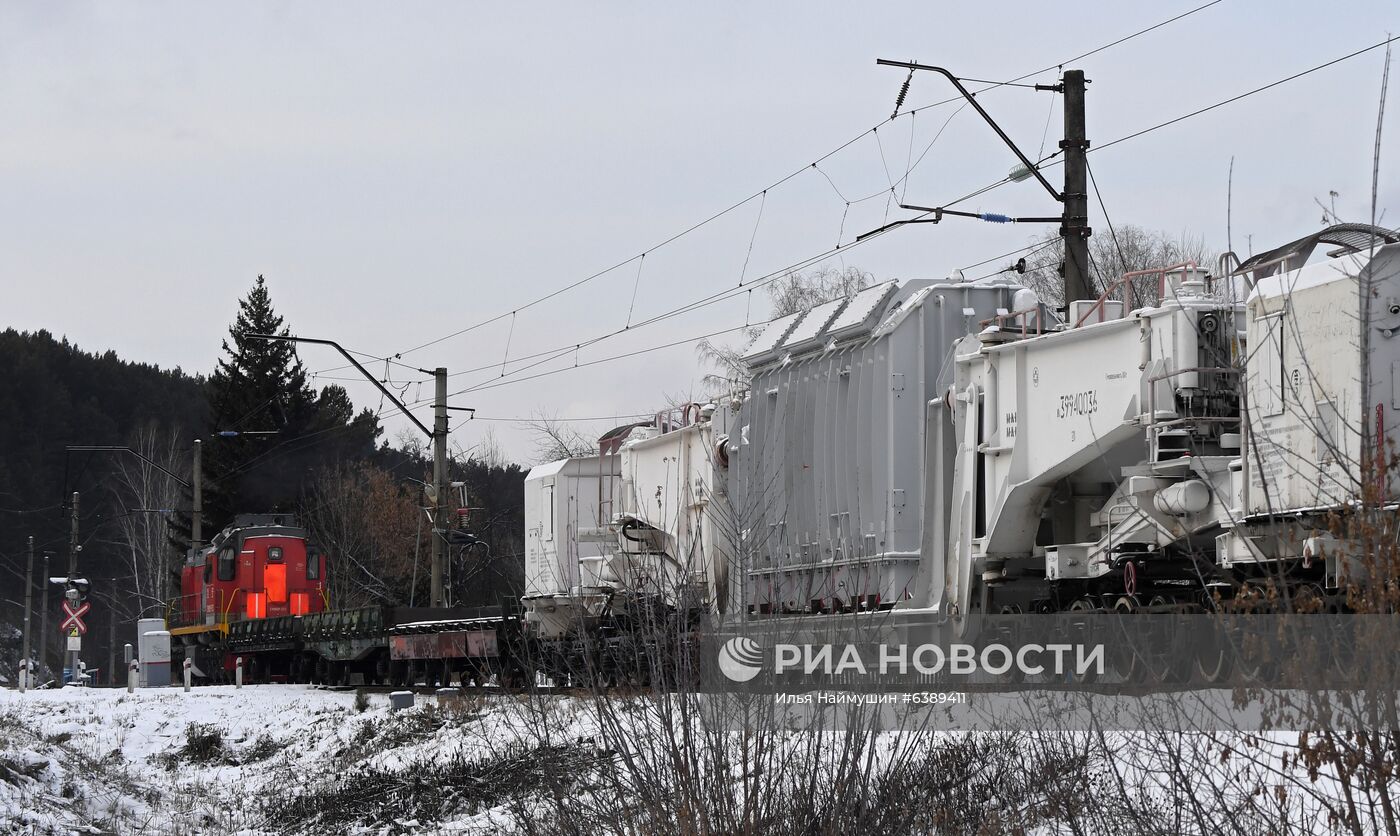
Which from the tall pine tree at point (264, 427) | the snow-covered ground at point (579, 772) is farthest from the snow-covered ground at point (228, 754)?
the tall pine tree at point (264, 427)

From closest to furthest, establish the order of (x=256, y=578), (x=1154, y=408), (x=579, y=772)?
(x=579, y=772)
(x=1154, y=408)
(x=256, y=578)

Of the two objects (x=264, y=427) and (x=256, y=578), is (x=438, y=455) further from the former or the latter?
(x=264, y=427)

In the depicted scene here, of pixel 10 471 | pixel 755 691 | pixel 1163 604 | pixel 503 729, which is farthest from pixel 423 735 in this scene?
pixel 10 471

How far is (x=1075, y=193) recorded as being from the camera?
18.7 metres

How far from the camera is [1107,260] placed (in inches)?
1935

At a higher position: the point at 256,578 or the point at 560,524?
the point at 560,524

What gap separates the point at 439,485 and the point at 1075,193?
43.9 feet

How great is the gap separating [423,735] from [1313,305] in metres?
12.3

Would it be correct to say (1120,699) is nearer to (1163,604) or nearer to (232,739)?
(1163,604)

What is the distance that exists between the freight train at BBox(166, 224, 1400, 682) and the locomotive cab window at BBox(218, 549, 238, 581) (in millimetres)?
22601

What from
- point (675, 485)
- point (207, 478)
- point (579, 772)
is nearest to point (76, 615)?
point (675, 485)

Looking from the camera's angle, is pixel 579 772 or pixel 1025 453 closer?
pixel 579 772

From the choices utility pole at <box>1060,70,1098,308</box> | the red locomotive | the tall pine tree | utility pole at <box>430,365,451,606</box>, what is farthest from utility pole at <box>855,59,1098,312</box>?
the tall pine tree

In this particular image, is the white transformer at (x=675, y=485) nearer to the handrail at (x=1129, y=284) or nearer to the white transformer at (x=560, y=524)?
the white transformer at (x=560, y=524)
